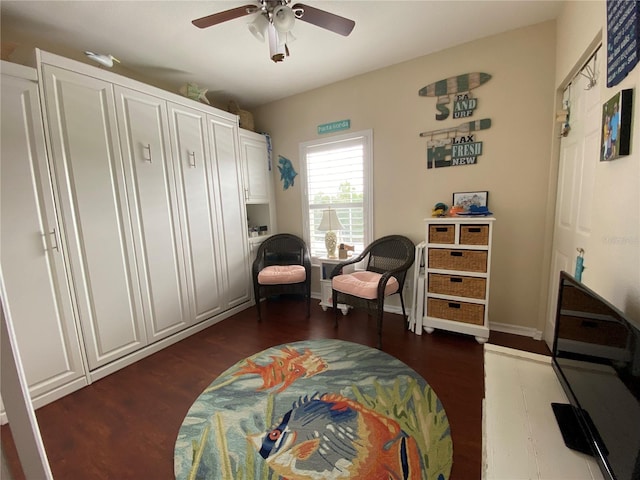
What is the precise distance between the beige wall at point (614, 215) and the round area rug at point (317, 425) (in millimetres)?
1073

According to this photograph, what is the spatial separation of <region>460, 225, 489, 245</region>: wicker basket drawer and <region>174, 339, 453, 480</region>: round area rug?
1.16m

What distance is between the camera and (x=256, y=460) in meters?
1.30

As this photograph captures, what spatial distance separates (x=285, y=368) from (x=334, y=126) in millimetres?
2607

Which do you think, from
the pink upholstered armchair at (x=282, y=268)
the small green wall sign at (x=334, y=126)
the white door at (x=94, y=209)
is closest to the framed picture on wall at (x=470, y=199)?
the small green wall sign at (x=334, y=126)

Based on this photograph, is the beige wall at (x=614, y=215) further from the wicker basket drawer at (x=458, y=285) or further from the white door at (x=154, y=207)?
the white door at (x=154, y=207)

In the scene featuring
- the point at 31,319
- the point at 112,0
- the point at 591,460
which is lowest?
the point at 591,460

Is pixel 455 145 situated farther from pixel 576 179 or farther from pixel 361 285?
pixel 361 285

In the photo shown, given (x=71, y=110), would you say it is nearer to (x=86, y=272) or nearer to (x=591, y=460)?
(x=86, y=272)

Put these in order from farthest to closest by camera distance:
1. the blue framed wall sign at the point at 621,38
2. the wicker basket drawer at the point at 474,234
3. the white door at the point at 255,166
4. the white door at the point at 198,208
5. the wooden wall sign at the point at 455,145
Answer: the white door at the point at 255,166
the white door at the point at 198,208
the wooden wall sign at the point at 455,145
the wicker basket drawer at the point at 474,234
the blue framed wall sign at the point at 621,38

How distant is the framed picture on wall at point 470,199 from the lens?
2.39 m

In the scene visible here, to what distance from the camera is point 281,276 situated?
2.87 meters

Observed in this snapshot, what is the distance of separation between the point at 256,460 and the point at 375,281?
165 centimetres

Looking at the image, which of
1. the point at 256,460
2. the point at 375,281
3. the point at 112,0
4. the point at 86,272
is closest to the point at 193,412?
the point at 256,460

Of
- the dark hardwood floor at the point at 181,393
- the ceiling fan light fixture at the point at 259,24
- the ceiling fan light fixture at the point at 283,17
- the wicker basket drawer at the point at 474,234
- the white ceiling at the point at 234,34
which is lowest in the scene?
the dark hardwood floor at the point at 181,393
